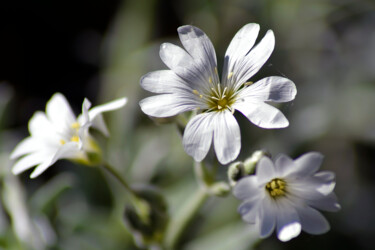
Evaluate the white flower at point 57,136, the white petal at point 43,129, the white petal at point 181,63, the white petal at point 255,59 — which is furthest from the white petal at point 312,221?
the white petal at point 43,129

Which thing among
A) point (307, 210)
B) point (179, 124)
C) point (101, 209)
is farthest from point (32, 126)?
point (307, 210)

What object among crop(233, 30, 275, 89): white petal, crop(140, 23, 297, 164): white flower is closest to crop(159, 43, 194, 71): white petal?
crop(140, 23, 297, 164): white flower

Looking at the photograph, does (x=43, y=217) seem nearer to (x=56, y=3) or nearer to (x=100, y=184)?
(x=100, y=184)

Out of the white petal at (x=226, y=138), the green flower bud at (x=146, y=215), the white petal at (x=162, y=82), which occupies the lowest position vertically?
the green flower bud at (x=146, y=215)

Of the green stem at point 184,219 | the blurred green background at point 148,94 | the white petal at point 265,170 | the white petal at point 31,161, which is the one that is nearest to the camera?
the white petal at point 265,170

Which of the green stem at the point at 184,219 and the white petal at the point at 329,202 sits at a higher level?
the white petal at the point at 329,202

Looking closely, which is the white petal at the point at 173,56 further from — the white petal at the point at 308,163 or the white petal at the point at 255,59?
the white petal at the point at 308,163
